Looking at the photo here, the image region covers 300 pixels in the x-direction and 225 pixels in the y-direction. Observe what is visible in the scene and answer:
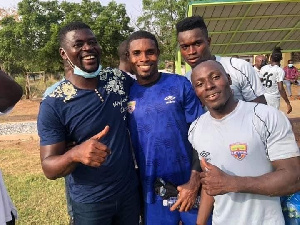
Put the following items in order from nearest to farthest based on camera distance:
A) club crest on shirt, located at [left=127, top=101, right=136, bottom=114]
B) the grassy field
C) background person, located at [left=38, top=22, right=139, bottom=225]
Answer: background person, located at [left=38, top=22, right=139, bottom=225] < club crest on shirt, located at [left=127, top=101, right=136, bottom=114] < the grassy field

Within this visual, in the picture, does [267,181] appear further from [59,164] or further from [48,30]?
[48,30]

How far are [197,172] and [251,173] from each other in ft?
1.99

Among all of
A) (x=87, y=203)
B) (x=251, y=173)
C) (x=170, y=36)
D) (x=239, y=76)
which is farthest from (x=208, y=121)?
(x=170, y=36)

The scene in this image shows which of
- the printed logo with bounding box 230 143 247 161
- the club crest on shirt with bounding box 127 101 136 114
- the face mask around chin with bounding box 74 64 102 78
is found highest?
the face mask around chin with bounding box 74 64 102 78

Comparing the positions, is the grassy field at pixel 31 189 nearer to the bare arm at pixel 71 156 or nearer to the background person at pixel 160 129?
the background person at pixel 160 129

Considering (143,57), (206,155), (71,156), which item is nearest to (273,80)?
(143,57)

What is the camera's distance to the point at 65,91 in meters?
2.42

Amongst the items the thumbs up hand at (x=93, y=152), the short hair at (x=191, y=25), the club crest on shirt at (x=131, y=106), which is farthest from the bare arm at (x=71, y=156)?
the short hair at (x=191, y=25)

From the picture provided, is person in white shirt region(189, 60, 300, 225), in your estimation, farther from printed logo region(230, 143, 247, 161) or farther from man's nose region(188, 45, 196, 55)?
man's nose region(188, 45, 196, 55)

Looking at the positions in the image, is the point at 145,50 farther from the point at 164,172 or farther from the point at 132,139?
the point at 164,172

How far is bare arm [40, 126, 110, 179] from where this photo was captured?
6.75ft

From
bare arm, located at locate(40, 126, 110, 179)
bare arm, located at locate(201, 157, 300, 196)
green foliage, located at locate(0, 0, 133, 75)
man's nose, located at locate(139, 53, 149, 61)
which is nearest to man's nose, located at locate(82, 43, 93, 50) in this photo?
man's nose, located at locate(139, 53, 149, 61)

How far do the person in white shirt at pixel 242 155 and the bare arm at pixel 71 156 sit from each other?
0.60 meters

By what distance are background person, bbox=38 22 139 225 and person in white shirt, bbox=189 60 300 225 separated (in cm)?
66
